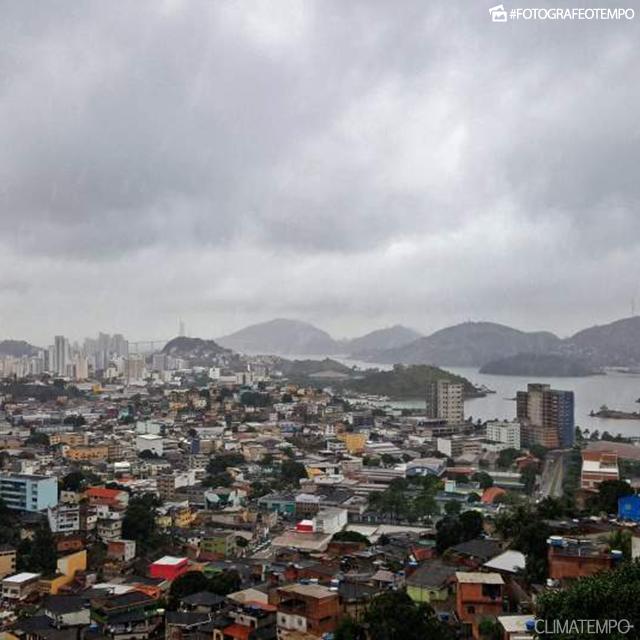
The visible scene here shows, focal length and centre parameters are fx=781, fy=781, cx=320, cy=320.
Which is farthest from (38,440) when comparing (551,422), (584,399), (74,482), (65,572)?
(584,399)

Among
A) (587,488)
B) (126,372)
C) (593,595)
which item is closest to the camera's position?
(593,595)

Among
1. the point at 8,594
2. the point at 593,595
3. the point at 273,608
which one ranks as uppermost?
the point at 593,595

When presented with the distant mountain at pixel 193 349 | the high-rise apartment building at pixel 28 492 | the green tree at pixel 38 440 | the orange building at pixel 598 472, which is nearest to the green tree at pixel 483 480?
the orange building at pixel 598 472

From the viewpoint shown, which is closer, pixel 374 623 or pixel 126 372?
pixel 374 623

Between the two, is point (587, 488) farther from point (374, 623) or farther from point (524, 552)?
point (374, 623)

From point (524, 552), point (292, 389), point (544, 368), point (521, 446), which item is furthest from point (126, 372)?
point (524, 552)

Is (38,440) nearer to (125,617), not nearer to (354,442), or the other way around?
(354,442)

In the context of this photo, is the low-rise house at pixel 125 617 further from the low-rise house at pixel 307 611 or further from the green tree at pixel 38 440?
the green tree at pixel 38 440

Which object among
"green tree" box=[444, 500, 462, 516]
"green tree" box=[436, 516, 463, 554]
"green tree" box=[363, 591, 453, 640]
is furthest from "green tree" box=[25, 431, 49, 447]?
"green tree" box=[363, 591, 453, 640]
